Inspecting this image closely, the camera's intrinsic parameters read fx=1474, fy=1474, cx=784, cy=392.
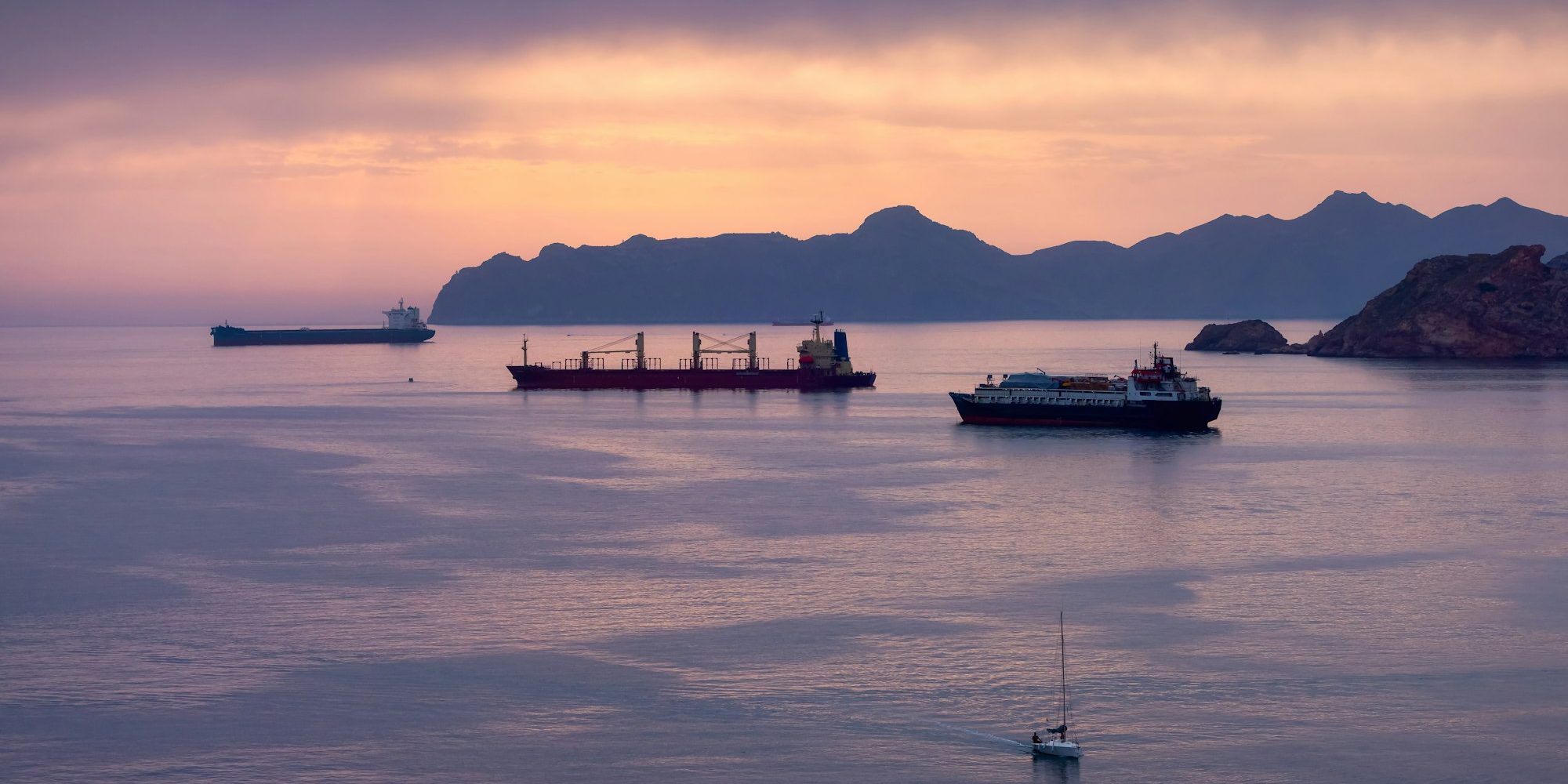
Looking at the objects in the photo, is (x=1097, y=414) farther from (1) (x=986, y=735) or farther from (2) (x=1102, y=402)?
(1) (x=986, y=735)

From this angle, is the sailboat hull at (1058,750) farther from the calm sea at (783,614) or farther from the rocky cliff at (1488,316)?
the rocky cliff at (1488,316)

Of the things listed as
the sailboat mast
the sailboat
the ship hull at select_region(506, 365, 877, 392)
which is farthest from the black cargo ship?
the sailboat

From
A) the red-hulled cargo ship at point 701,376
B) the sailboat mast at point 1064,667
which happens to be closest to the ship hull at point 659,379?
the red-hulled cargo ship at point 701,376

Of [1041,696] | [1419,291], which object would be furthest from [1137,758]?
[1419,291]

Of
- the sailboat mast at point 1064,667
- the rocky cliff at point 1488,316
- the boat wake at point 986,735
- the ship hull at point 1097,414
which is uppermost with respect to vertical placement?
the rocky cliff at point 1488,316

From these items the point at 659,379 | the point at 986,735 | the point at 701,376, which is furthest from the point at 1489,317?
the point at 986,735

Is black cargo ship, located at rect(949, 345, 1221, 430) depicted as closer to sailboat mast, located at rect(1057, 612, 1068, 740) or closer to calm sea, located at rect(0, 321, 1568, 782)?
calm sea, located at rect(0, 321, 1568, 782)
